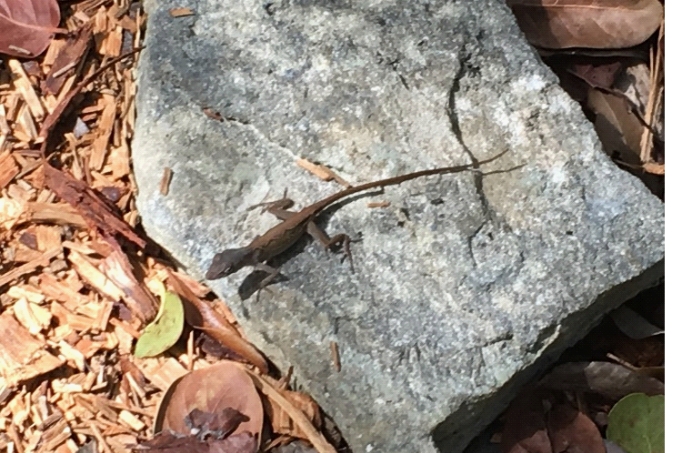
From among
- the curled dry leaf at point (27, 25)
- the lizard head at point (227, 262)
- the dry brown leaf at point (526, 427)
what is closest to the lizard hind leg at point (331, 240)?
the lizard head at point (227, 262)

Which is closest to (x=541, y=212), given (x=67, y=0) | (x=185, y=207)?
(x=185, y=207)

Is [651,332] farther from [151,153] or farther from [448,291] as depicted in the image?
[151,153]

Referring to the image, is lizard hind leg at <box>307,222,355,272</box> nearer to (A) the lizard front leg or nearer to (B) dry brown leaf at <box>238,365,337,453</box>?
(A) the lizard front leg

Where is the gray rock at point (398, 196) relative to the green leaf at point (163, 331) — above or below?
above

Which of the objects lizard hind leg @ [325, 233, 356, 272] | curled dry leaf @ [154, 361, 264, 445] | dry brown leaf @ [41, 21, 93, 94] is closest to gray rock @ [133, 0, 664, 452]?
lizard hind leg @ [325, 233, 356, 272]

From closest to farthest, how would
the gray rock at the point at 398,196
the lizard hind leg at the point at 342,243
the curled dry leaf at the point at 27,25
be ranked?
the gray rock at the point at 398,196, the lizard hind leg at the point at 342,243, the curled dry leaf at the point at 27,25

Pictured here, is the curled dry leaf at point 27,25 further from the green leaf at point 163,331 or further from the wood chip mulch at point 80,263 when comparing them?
the green leaf at point 163,331

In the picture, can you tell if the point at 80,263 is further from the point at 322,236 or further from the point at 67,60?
the point at 322,236
